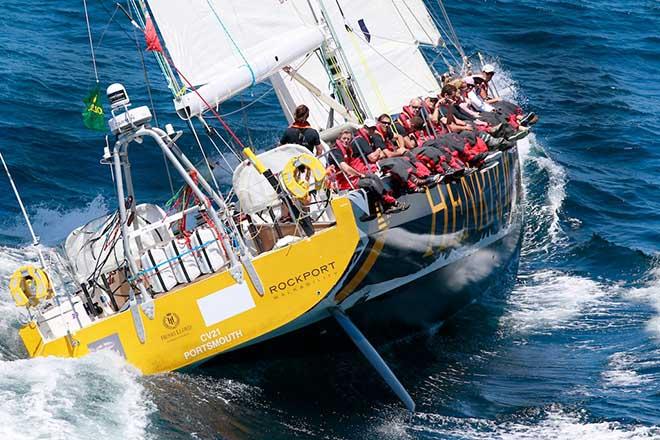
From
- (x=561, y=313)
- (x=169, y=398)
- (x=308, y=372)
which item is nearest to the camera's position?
(x=169, y=398)

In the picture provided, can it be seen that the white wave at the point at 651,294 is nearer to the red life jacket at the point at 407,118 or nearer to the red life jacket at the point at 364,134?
the red life jacket at the point at 407,118

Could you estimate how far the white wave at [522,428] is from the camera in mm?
12281

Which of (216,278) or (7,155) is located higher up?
(7,155)

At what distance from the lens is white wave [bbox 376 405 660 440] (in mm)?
12281

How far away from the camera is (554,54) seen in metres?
26.8

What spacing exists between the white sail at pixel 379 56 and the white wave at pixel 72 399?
269 inches

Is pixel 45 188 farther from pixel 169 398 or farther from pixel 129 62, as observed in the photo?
pixel 169 398

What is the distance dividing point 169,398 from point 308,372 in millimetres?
1830

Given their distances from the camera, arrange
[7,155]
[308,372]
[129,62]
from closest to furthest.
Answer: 1. [308,372]
2. [7,155]
3. [129,62]

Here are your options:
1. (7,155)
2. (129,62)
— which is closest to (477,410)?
(7,155)

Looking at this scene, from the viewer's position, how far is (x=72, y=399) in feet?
38.6

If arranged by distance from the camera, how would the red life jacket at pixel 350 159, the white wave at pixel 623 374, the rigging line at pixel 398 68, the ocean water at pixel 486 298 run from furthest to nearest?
the rigging line at pixel 398 68 → the red life jacket at pixel 350 159 → the white wave at pixel 623 374 → the ocean water at pixel 486 298

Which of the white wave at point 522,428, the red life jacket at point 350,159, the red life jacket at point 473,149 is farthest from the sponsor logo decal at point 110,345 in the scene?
the red life jacket at point 473,149

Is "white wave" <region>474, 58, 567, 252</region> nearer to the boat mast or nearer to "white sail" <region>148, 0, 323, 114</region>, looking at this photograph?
the boat mast
